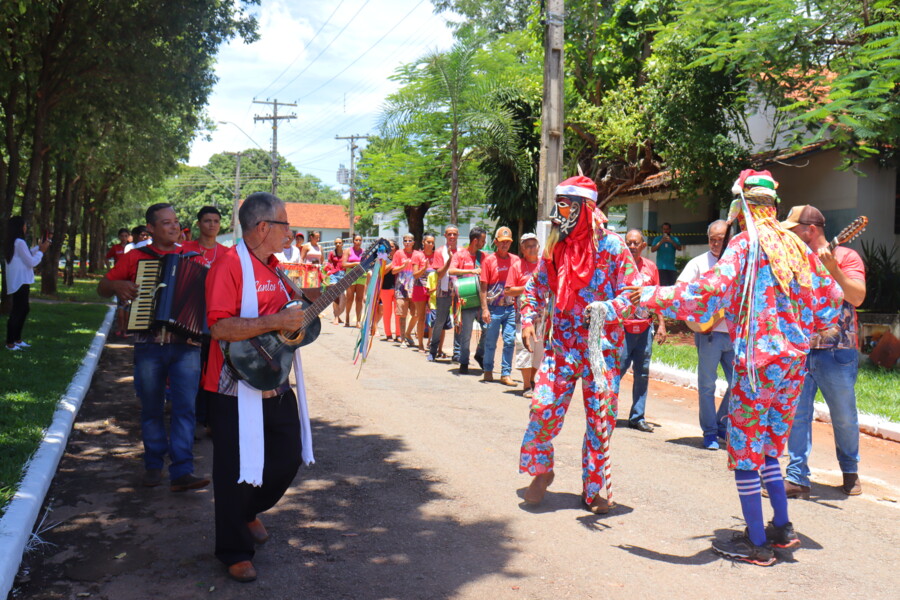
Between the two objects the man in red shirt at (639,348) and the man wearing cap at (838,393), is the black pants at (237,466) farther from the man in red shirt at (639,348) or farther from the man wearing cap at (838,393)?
the man in red shirt at (639,348)

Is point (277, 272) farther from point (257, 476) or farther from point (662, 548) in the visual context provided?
point (662, 548)

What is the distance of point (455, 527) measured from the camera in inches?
204

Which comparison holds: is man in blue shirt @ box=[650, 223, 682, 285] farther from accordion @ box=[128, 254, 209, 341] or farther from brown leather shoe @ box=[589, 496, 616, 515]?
accordion @ box=[128, 254, 209, 341]

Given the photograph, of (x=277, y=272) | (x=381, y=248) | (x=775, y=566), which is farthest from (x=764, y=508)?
(x=277, y=272)

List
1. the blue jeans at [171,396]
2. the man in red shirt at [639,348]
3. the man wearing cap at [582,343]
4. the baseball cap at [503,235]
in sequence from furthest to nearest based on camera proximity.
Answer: the baseball cap at [503,235]
the man in red shirt at [639,348]
the blue jeans at [171,396]
the man wearing cap at [582,343]

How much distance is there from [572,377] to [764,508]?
1628 millimetres

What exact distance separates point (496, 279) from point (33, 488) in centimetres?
659

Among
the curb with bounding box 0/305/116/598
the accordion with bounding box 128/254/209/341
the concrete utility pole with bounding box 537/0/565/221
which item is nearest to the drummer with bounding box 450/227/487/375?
the concrete utility pole with bounding box 537/0/565/221

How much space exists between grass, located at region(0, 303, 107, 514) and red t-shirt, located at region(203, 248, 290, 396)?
5.43ft

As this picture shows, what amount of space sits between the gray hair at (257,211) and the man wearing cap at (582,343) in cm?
191

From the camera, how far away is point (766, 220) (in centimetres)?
481

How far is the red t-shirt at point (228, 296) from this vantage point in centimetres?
421

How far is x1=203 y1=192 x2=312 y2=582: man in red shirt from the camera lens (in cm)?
422

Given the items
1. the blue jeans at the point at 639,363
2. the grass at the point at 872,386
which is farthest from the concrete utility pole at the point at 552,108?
the blue jeans at the point at 639,363
